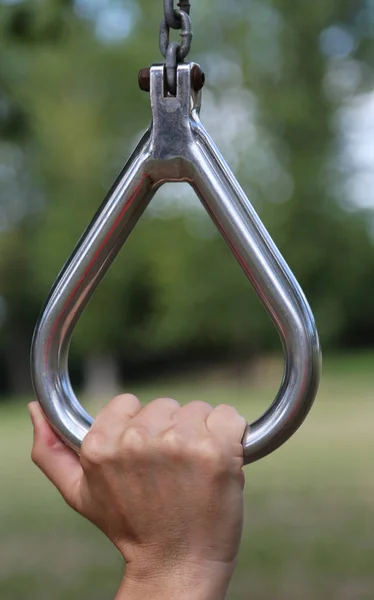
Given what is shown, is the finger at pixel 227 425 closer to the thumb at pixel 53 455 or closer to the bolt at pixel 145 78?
the thumb at pixel 53 455

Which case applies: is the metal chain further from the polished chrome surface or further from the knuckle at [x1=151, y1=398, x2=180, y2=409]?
the knuckle at [x1=151, y1=398, x2=180, y2=409]

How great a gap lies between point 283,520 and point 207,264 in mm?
4385

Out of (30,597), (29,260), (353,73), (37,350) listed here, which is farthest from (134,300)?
(37,350)

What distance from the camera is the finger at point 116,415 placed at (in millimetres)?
508

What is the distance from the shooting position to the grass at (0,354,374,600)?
12.9 feet

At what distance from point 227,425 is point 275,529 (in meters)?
4.59

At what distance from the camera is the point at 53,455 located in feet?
1.88

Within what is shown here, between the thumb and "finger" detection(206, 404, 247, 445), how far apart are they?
11 centimetres

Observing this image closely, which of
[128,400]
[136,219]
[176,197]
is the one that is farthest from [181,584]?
[176,197]

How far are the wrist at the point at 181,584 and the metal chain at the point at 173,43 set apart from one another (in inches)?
11.3

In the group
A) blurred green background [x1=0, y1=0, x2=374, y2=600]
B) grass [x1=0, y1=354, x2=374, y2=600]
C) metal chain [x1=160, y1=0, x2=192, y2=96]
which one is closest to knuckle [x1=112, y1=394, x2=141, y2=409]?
metal chain [x1=160, y1=0, x2=192, y2=96]

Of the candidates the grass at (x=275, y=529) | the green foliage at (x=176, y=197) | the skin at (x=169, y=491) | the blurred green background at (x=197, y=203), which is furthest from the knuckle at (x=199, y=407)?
the green foliage at (x=176, y=197)

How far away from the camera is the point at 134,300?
31.1 feet

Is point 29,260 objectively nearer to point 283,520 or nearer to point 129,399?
point 283,520
